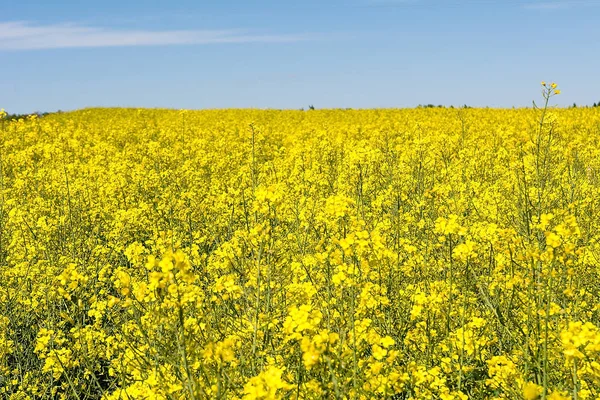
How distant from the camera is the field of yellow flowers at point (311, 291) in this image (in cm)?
267

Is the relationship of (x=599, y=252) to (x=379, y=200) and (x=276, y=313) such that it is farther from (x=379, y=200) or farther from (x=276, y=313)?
(x=276, y=313)

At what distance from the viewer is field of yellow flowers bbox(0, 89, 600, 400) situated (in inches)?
105

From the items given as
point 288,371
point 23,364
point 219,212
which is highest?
point 219,212

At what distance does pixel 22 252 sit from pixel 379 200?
157 inches

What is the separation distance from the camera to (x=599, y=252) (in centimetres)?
506

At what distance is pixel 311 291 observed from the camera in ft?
10.4

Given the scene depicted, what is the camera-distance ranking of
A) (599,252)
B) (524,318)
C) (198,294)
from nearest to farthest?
(198,294) < (524,318) < (599,252)

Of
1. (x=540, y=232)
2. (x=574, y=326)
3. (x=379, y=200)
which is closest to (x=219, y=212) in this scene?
(x=379, y=200)

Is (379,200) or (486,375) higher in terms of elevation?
(379,200)

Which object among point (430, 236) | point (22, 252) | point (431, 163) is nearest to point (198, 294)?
point (430, 236)

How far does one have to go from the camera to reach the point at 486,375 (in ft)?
12.7

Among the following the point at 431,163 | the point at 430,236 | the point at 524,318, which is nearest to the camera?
the point at 524,318

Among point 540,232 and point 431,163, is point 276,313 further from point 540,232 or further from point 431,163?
point 431,163

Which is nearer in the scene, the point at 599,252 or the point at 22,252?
the point at 599,252
